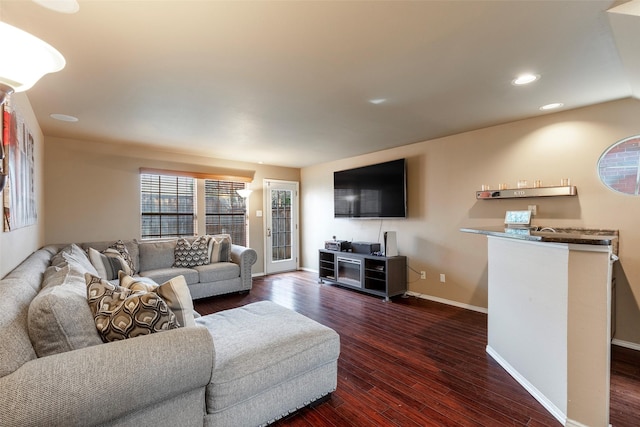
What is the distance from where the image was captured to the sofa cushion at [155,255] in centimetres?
421

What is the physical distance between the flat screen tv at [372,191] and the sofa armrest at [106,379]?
144 inches

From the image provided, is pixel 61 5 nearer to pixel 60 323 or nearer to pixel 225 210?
pixel 60 323

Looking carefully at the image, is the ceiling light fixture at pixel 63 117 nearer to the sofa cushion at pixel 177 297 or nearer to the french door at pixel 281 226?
the sofa cushion at pixel 177 297

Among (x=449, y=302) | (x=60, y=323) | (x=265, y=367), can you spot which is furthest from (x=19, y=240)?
(x=449, y=302)

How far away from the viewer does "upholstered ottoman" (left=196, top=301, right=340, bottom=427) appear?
4.99 feet

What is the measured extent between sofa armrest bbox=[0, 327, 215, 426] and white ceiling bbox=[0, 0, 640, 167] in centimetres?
165

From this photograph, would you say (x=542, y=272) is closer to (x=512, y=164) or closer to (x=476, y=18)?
(x=476, y=18)

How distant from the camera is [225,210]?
18.2ft

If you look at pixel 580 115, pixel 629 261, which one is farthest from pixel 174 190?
pixel 629 261

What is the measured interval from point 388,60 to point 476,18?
1.88 feet

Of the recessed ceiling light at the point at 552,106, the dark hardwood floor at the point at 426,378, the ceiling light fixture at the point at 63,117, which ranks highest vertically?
the recessed ceiling light at the point at 552,106

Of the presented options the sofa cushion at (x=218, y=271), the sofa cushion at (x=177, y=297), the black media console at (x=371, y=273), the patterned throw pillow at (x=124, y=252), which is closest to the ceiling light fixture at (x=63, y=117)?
the patterned throw pillow at (x=124, y=252)

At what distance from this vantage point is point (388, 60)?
6.65ft

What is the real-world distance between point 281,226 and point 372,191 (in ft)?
7.76
